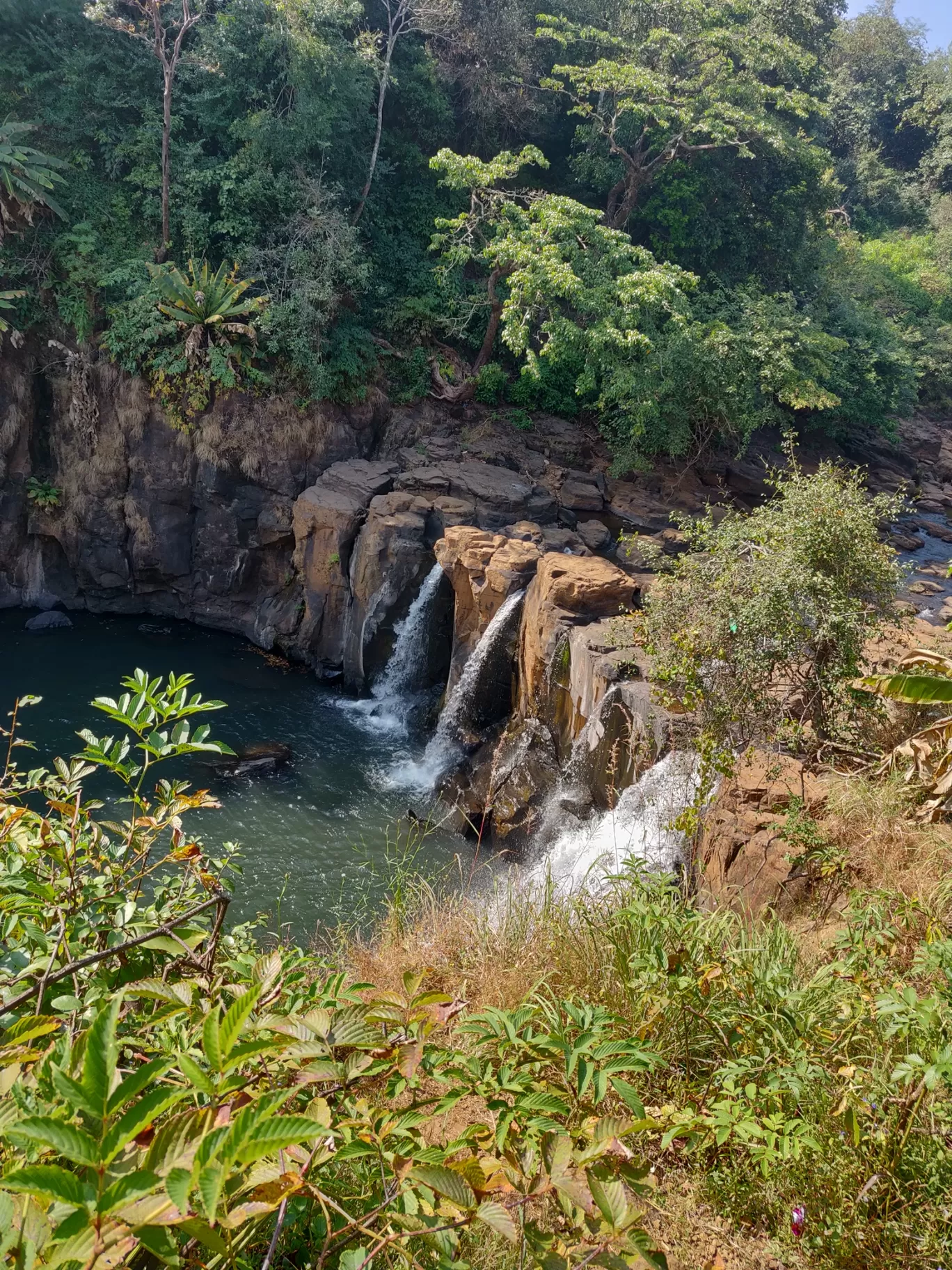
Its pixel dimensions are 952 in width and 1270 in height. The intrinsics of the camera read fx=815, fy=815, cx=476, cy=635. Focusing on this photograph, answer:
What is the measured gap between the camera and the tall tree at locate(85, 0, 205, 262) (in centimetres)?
1248

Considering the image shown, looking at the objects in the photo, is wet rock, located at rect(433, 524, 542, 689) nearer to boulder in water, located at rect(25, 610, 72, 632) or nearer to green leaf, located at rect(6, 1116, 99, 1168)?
boulder in water, located at rect(25, 610, 72, 632)

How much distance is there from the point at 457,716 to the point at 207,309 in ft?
26.1

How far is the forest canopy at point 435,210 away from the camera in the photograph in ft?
42.8

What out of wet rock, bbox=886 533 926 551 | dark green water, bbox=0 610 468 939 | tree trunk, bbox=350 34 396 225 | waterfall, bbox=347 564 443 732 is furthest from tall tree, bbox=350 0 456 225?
wet rock, bbox=886 533 926 551

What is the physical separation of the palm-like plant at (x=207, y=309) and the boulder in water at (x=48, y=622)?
190 inches

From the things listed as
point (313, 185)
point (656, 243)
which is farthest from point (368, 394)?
point (656, 243)

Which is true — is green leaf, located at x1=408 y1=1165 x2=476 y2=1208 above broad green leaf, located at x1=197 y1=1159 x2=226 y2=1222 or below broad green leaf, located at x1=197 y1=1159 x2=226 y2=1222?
below

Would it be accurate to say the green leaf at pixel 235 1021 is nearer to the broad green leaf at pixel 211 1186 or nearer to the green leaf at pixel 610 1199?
the broad green leaf at pixel 211 1186

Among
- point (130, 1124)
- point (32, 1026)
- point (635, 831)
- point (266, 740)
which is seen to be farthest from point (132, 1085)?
point (266, 740)

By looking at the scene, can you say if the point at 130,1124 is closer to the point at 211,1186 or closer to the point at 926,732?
the point at 211,1186

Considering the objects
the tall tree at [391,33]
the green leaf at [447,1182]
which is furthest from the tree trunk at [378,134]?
the green leaf at [447,1182]

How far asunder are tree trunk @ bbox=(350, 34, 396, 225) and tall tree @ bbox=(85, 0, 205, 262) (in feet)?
10.2

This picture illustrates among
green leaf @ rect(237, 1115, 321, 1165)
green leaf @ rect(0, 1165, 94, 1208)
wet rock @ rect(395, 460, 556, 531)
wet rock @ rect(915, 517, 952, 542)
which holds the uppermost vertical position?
green leaf @ rect(237, 1115, 321, 1165)

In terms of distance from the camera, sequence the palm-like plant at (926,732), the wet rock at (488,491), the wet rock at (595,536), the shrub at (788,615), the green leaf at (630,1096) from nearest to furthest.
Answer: the green leaf at (630,1096)
the palm-like plant at (926,732)
the shrub at (788,615)
the wet rock at (595,536)
the wet rock at (488,491)
